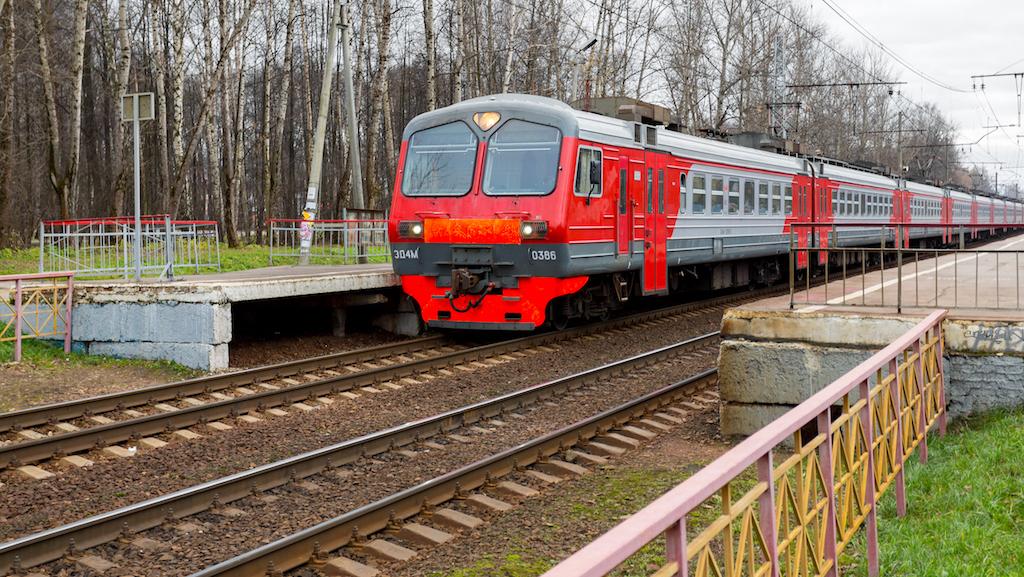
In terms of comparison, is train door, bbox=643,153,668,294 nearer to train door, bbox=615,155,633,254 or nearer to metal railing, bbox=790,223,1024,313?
train door, bbox=615,155,633,254

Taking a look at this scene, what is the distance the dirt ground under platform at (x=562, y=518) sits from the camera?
5.52m

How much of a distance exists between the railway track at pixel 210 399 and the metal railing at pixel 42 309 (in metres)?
2.81

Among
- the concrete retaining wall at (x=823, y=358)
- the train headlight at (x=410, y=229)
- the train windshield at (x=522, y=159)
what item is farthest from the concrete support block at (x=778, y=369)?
the train headlight at (x=410, y=229)

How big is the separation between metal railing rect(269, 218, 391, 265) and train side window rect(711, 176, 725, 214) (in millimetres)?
6596

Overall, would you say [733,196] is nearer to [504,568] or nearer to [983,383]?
[983,383]

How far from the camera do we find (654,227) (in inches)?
598

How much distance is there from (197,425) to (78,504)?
225 centimetres

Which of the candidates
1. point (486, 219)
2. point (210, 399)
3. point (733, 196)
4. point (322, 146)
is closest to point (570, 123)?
point (486, 219)

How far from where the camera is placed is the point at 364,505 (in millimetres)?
6504

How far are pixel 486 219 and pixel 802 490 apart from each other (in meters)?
9.27

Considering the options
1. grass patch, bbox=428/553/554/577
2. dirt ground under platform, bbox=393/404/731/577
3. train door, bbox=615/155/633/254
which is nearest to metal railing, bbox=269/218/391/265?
Result: train door, bbox=615/155/633/254

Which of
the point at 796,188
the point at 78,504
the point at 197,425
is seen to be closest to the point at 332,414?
the point at 197,425

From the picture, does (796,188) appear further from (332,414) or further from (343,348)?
(332,414)

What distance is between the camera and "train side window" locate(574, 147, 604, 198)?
Answer: 13.0 meters
